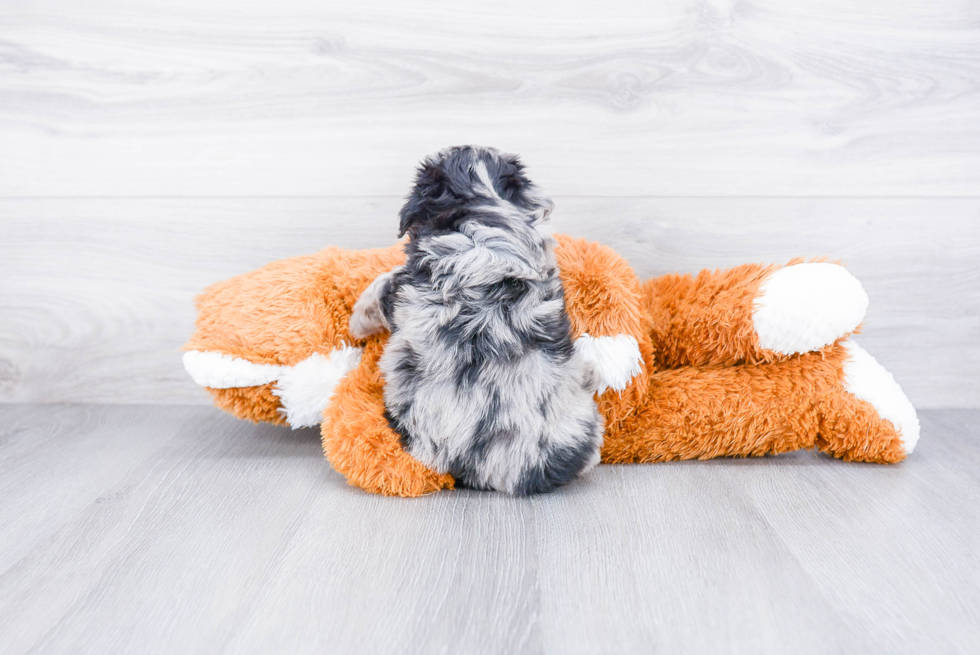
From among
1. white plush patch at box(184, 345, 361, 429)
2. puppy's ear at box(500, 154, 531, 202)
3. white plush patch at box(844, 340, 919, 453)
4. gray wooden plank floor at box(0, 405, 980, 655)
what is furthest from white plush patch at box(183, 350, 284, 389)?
white plush patch at box(844, 340, 919, 453)

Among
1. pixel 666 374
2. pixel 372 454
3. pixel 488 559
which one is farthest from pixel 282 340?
pixel 666 374

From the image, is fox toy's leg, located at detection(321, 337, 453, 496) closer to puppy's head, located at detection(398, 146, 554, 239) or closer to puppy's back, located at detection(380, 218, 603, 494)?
puppy's back, located at detection(380, 218, 603, 494)

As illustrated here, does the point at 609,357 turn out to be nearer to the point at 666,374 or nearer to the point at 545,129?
the point at 666,374

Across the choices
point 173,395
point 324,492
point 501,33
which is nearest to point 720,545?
point 324,492

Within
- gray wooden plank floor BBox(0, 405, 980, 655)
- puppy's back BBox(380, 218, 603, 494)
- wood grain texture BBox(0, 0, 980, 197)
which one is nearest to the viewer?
gray wooden plank floor BBox(0, 405, 980, 655)

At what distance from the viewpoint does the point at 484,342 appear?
2.70ft

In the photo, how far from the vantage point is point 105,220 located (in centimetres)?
122

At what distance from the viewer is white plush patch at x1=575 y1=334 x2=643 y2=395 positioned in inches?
36.2

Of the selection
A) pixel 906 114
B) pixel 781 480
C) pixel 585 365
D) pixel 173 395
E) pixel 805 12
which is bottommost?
pixel 173 395

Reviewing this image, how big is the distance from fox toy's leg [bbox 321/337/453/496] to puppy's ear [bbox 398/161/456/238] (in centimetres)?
24

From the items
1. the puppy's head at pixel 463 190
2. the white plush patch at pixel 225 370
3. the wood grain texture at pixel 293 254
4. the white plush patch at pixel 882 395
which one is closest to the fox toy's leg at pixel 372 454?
the white plush patch at pixel 225 370

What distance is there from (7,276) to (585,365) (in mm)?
1080

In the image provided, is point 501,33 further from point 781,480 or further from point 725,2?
point 781,480

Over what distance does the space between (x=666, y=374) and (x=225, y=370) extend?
632 mm
